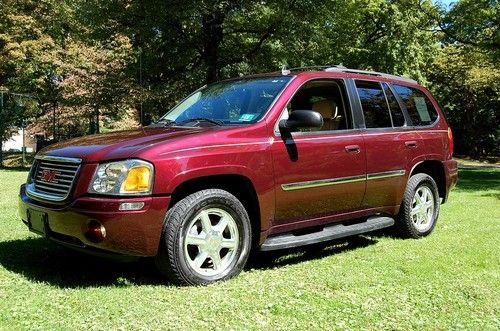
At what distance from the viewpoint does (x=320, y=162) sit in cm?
503

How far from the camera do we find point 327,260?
17.1 ft

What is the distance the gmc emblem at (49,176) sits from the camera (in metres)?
4.32

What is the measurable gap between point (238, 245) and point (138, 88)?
1593cm

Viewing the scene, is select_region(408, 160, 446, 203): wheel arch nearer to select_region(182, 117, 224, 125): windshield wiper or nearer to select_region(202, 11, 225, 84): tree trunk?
select_region(182, 117, 224, 125): windshield wiper

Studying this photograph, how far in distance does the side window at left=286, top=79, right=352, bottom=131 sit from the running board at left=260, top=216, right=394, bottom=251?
1021 mm

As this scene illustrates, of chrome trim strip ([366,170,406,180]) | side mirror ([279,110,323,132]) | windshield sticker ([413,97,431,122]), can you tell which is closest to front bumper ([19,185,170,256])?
side mirror ([279,110,323,132])

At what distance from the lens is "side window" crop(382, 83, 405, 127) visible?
20.0 ft

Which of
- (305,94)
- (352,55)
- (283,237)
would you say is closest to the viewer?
(283,237)

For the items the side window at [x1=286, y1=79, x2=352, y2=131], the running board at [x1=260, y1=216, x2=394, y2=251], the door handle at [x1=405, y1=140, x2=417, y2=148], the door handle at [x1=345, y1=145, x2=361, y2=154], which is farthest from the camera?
the door handle at [x1=405, y1=140, x2=417, y2=148]

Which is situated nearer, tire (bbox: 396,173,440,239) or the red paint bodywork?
the red paint bodywork

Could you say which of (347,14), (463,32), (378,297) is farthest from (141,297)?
(347,14)

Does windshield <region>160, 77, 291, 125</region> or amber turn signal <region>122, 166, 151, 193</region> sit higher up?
windshield <region>160, 77, 291, 125</region>

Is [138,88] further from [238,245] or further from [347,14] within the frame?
[238,245]

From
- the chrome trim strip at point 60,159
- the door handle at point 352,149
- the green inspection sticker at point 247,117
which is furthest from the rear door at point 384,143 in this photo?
the chrome trim strip at point 60,159
